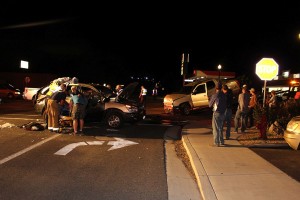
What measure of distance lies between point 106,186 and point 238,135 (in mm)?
6909

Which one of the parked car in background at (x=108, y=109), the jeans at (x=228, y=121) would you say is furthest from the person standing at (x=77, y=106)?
the jeans at (x=228, y=121)

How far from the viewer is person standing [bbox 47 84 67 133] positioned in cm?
1276

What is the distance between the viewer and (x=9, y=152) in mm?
9469

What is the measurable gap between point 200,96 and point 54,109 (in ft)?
32.1

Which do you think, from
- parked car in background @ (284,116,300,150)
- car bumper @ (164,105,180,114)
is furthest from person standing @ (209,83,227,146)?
car bumper @ (164,105,180,114)

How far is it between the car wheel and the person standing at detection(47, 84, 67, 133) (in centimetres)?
204

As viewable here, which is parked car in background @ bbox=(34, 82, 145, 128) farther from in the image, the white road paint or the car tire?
the car tire

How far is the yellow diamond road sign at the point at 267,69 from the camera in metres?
13.3

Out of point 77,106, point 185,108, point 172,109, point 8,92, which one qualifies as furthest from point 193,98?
point 8,92

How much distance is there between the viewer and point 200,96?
66.7ft

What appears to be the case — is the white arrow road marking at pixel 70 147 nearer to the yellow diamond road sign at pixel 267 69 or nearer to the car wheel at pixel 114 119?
the car wheel at pixel 114 119

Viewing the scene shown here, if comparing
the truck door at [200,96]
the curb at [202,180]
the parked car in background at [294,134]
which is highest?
the truck door at [200,96]

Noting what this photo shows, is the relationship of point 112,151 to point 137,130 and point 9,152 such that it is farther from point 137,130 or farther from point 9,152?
point 137,130

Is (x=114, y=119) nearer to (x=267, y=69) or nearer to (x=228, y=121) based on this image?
(x=228, y=121)
